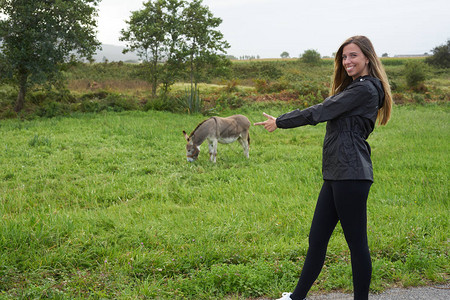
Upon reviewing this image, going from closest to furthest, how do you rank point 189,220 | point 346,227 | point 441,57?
1. point 346,227
2. point 189,220
3. point 441,57

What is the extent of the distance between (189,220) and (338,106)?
3.60 meters

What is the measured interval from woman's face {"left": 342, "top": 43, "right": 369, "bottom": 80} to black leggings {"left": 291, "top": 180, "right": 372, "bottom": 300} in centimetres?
103

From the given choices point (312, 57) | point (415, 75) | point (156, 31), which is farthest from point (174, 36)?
point (312, 57)

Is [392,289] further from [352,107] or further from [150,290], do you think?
[150,290]

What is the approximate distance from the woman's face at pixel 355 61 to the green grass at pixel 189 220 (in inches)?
97.9

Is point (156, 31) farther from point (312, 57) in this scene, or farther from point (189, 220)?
point (312, 57)

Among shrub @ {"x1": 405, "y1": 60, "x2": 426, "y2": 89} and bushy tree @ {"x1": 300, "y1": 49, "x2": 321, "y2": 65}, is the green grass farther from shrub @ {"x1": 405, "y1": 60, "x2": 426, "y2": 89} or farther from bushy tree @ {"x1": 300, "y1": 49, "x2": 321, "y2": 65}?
bushy tree @ {"x1": 300, "y1": 49, "x2": 321, "y2": 65}

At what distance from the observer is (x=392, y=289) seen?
399 cm

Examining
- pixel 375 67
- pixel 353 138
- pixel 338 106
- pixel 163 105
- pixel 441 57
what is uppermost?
pixel 441 57

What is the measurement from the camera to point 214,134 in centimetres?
1075

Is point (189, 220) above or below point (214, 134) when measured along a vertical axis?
below

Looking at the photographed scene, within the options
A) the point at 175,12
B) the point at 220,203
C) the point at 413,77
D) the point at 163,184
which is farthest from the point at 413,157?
the point at 413,77

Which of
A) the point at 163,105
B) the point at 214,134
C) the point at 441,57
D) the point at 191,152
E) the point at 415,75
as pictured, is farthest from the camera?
the point at 441,57

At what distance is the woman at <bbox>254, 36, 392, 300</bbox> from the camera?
297 cm
